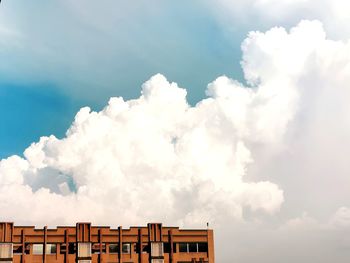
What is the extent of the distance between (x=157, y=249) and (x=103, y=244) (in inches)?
295

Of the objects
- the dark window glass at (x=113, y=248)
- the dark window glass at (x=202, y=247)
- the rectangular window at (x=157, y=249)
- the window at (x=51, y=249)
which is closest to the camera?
the window at (x=51, y=249)

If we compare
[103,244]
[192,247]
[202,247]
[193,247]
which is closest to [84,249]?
[103,244]

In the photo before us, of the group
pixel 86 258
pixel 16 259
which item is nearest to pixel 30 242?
pixel 16 259

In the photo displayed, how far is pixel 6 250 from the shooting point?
7025cm

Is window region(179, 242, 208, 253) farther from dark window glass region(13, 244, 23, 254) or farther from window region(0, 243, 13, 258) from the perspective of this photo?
window region(0, 243, 13, 258)

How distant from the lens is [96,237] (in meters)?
74.3

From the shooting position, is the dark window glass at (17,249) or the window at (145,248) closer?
the dark window glass at (17,249)

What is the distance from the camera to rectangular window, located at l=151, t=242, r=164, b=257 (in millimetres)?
75625

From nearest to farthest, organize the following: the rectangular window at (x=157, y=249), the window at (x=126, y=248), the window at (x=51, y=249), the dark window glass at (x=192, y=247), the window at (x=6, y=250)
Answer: the window at (x=6, y=250), the window at (x=51, y=249), the window at (x=126, y=248), the rectangular window at (x=157, y=249), the dark window glass at (x=192, y=247)

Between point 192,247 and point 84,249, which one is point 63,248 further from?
point 192,247

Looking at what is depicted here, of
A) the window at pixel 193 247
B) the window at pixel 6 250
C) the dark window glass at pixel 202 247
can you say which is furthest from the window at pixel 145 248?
the window at pixel 6 250

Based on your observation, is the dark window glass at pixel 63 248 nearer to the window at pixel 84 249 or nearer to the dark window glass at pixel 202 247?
the window at pixel 84 249

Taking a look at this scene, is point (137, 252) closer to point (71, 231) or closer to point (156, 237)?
point (156, 237)

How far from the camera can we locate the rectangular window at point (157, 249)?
75625 millimetres
